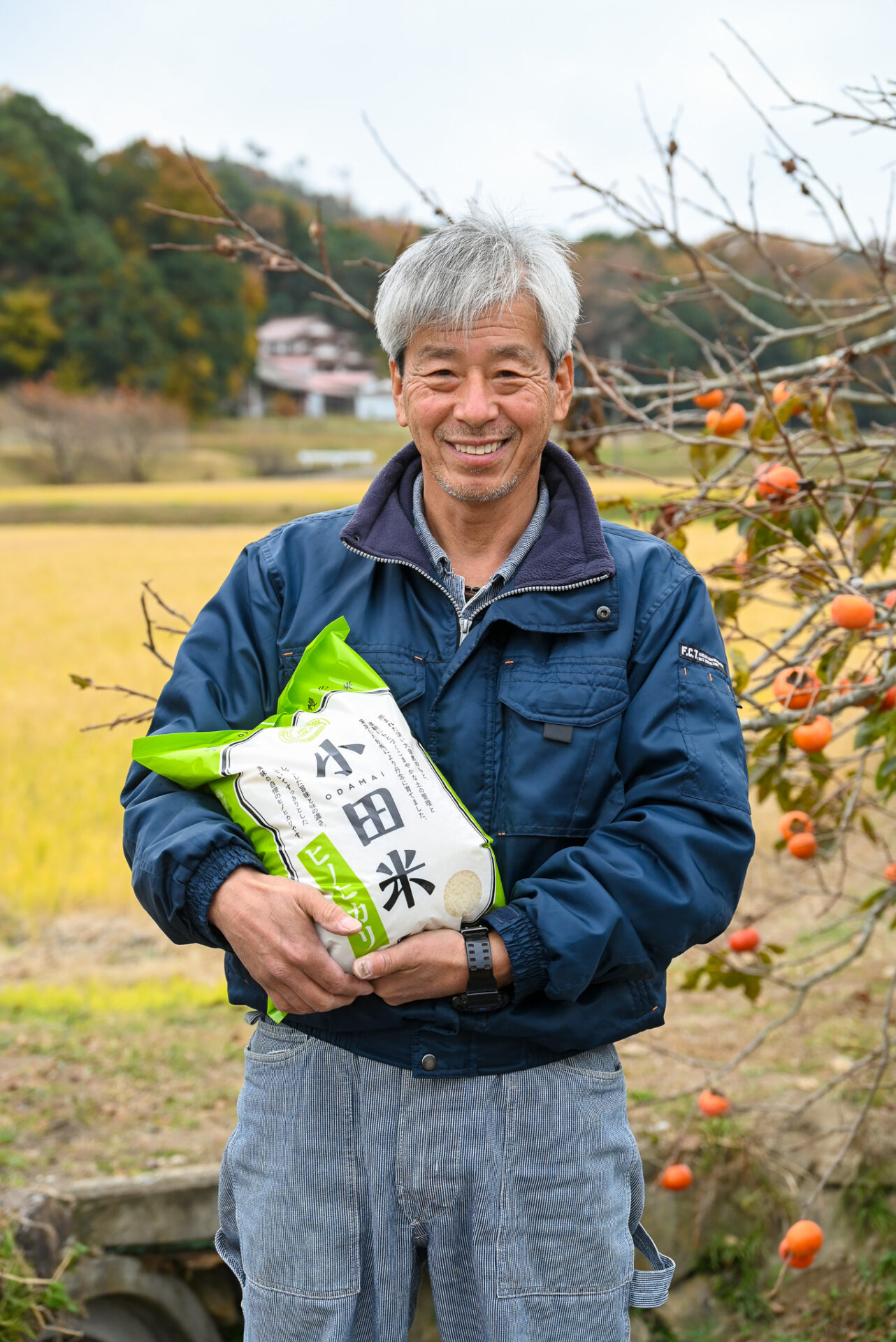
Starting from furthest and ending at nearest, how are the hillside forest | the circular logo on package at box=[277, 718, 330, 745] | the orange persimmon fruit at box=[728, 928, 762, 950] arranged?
1. the hillside forest
2. the orange persimmon fruit at box=[728, 928, 762, 950]
3. the circular logo on package at box=[277, 718, 330, 745]

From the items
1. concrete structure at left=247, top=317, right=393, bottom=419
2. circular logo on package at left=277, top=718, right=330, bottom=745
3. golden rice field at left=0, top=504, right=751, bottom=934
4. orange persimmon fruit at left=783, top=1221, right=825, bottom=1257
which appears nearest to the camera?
circular logo on package at left=277, top=718, right=330, bottom=745

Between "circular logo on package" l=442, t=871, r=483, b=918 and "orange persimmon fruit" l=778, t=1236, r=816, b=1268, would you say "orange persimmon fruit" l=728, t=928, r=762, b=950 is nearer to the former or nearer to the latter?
"orange persimmon fruit" l=778, t=1236, r=816, b=1268

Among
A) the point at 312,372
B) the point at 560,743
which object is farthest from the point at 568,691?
the point at 312,372

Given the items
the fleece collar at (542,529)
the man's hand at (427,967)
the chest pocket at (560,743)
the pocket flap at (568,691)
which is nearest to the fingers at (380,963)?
the man's hand at (427,967)

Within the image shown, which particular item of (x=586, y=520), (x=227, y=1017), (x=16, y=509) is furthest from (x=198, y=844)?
(x=16, y=509)

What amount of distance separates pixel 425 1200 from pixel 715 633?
0.88 meters

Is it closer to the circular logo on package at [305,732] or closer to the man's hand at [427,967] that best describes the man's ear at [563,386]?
the circular logo on package at [305,732]

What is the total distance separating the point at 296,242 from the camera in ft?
87.3

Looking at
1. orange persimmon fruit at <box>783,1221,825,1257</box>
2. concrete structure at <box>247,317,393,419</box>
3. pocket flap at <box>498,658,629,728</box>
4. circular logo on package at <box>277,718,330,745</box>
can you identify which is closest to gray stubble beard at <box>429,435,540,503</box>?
pocket flap at <box>498,658,629,728</box>

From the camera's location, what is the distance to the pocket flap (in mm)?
1504

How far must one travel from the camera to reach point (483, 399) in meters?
1.53

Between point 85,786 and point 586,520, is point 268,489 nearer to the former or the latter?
point 85,786

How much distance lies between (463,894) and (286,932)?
23 centimetres

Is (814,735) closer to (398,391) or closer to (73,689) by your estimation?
(398,391)
